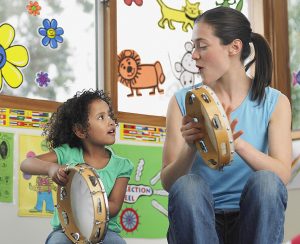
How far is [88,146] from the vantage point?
216 centimetres

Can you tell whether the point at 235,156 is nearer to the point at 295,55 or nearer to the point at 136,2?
the point at 136,2

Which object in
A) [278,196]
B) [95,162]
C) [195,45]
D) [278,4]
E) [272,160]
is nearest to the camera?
[278,196]

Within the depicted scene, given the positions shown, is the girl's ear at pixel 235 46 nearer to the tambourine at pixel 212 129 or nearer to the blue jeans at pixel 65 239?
the tambourine at pixel 212 129

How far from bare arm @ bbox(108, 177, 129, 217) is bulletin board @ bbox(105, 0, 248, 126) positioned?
62 cm

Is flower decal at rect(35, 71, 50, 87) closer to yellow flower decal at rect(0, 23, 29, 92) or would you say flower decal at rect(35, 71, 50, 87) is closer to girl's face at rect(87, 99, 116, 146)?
yellow flower decal at rect(0, 23, 29, 92)

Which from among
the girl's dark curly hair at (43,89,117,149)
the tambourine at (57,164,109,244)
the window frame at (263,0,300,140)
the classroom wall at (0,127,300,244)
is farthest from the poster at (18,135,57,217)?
the window frame at (263,0,300,140)

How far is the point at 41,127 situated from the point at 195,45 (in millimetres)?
961


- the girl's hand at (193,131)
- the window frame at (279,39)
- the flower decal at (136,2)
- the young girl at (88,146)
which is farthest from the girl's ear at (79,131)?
the window frame at (279,39)

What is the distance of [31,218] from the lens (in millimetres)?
2322

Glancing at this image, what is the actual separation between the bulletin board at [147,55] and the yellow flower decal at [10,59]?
0.42 m

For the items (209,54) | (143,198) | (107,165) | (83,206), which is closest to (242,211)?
(209,54)

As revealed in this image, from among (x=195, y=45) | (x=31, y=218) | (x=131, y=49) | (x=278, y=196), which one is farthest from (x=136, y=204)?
(x=278, y=196)

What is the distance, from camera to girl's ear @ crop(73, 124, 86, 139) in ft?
7.09

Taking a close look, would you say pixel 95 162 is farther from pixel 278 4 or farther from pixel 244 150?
pixel 278 4
